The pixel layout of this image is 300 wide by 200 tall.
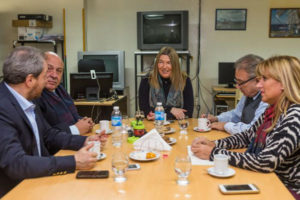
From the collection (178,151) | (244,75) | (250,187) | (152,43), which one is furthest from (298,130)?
(152,43)

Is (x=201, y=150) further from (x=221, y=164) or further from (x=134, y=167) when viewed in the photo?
(x=134, y=167)

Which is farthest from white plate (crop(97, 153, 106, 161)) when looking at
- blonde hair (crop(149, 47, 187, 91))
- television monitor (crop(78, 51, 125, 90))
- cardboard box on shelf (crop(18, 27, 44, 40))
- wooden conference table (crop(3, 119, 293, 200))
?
cardboard box on shelf (crop(18, 27, 44, 40))

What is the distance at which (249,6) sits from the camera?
566 centimetres

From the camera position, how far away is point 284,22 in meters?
5.65

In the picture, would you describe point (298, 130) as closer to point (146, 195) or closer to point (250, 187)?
point (250, 187)

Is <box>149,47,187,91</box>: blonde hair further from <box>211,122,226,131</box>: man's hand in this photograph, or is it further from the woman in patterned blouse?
the woman in patterned blouse

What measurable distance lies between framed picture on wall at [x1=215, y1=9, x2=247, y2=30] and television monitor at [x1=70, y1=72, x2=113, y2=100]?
2.56m

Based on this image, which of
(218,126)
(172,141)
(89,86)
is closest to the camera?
(172,141)

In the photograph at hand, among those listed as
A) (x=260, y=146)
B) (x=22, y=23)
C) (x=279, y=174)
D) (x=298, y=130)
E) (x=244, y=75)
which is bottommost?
(x=279, y=174)

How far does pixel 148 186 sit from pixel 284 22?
523 centimetres

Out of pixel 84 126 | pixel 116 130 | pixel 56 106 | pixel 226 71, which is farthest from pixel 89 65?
pixel 116 130

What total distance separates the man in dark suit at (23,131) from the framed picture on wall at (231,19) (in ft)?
15.1

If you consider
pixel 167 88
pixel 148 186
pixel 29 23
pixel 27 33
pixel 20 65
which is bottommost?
pixel 148 186

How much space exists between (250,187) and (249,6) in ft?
16.4
